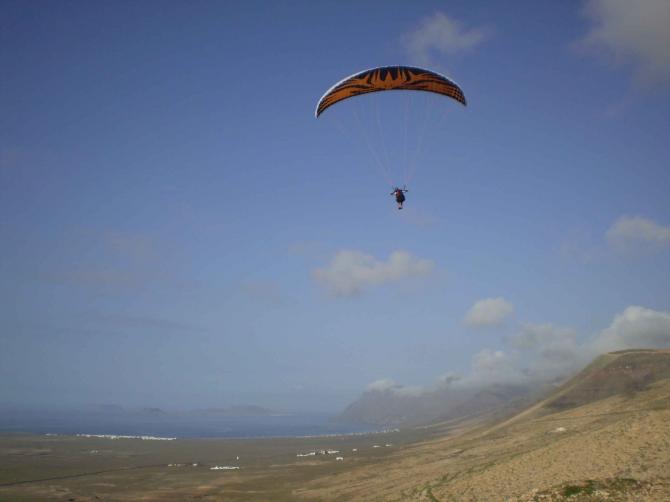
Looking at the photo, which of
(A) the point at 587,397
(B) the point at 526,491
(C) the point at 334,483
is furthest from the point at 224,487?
(A) the point at 587,397

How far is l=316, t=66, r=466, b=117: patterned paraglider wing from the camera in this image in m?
30.0

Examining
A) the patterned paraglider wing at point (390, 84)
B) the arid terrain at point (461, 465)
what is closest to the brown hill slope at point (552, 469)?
the arid terrain at point (461, 465)

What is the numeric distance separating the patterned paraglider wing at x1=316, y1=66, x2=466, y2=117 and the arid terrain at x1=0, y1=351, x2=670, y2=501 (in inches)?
1080

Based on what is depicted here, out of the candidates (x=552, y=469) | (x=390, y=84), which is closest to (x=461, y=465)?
(x=552, y=469)

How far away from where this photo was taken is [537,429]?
58.5 m

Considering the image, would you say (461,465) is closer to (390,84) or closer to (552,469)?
(552,469)

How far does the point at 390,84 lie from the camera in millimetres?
30891

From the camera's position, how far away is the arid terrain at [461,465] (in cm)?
2838

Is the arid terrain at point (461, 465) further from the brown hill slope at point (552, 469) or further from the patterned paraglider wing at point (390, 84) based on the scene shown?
the patterned paraglider wing at point (390, 84)

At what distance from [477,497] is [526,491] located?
393cm

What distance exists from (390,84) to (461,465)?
38.0m

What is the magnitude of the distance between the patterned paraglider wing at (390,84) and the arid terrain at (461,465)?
27433 mm

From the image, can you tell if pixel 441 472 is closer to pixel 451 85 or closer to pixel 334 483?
pixel 334 483

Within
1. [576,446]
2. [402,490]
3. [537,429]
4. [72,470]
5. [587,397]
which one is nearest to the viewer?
[576,446]
